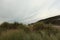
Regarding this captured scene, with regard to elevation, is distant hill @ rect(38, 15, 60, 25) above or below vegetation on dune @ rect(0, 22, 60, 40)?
above

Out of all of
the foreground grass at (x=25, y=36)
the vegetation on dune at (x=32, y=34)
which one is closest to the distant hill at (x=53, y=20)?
the vegetation on dune at (x=32, y=34)

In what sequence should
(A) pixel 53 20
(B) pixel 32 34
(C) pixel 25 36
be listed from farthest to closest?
(A) pixel 53 20
(B) pixel 32 34
(C) pixel 25 36

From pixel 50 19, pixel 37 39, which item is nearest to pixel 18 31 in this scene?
pixel 37 39

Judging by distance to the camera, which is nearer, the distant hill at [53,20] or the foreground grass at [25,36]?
the foreground grass at [25,36]

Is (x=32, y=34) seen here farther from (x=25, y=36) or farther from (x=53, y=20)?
(x=53, y=20)

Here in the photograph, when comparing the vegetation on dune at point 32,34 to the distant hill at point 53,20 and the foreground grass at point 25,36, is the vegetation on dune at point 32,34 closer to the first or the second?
the foreground grass at point 25,36

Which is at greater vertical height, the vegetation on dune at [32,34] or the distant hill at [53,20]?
the distant hill at [53,20]

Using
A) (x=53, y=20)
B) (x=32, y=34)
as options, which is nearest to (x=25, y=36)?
(x=32, y=34)

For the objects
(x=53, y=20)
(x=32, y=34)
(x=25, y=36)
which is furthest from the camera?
(x=53, y=20)

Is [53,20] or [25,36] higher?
[53,20]

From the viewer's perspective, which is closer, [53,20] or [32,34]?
[32,34]

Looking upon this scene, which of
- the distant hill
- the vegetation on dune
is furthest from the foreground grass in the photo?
the distant hill

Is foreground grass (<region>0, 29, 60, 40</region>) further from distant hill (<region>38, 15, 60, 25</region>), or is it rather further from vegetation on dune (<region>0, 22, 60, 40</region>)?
distant hill (<region>38, 15, 60, 25</region>)

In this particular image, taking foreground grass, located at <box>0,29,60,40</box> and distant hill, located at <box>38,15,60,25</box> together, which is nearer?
foreground grass, located at <box>0,29,60,40</box>
